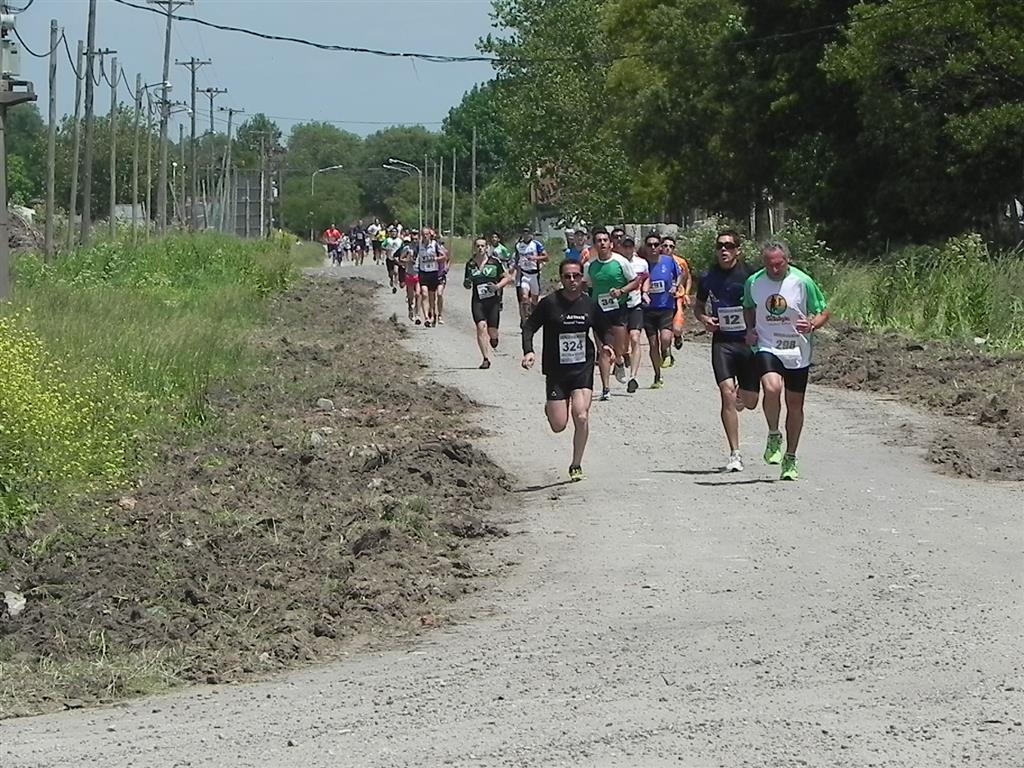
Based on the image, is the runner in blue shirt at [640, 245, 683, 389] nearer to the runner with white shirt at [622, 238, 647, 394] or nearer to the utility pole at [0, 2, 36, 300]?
the runner with white shirt at [622, 238, 647, 394]

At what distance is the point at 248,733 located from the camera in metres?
7.22

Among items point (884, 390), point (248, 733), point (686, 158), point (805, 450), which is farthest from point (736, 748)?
point (686, 158)

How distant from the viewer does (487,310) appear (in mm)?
24000

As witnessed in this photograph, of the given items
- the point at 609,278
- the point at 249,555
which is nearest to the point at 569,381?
the point at 249,555

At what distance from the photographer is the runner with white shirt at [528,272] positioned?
26.5 metres

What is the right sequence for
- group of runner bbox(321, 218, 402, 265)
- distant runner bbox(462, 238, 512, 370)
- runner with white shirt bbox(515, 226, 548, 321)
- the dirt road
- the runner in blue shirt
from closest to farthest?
the dirt road → the runner in blue shirt → distant runner bbox(462, 238, 512, 370) → runner with white shirt bbox(515, 226, 548, 321) → group of runner bbox(321, 218, 402, 265)

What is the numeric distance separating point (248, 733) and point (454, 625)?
8.15ft

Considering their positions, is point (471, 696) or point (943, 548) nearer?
point (471, 696)

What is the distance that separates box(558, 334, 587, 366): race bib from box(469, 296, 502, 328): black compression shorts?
31.4ft

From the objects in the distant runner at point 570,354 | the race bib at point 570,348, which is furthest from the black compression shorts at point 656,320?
the race bib at point 570,348

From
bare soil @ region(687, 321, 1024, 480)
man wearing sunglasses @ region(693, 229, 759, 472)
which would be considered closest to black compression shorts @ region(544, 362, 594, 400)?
man wearing sunglasses @ region(693, 229, 759, 472)

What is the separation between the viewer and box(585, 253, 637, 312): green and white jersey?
19391mm

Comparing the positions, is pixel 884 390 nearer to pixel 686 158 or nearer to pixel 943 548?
pixel 943 548

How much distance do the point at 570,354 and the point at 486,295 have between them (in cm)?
961
